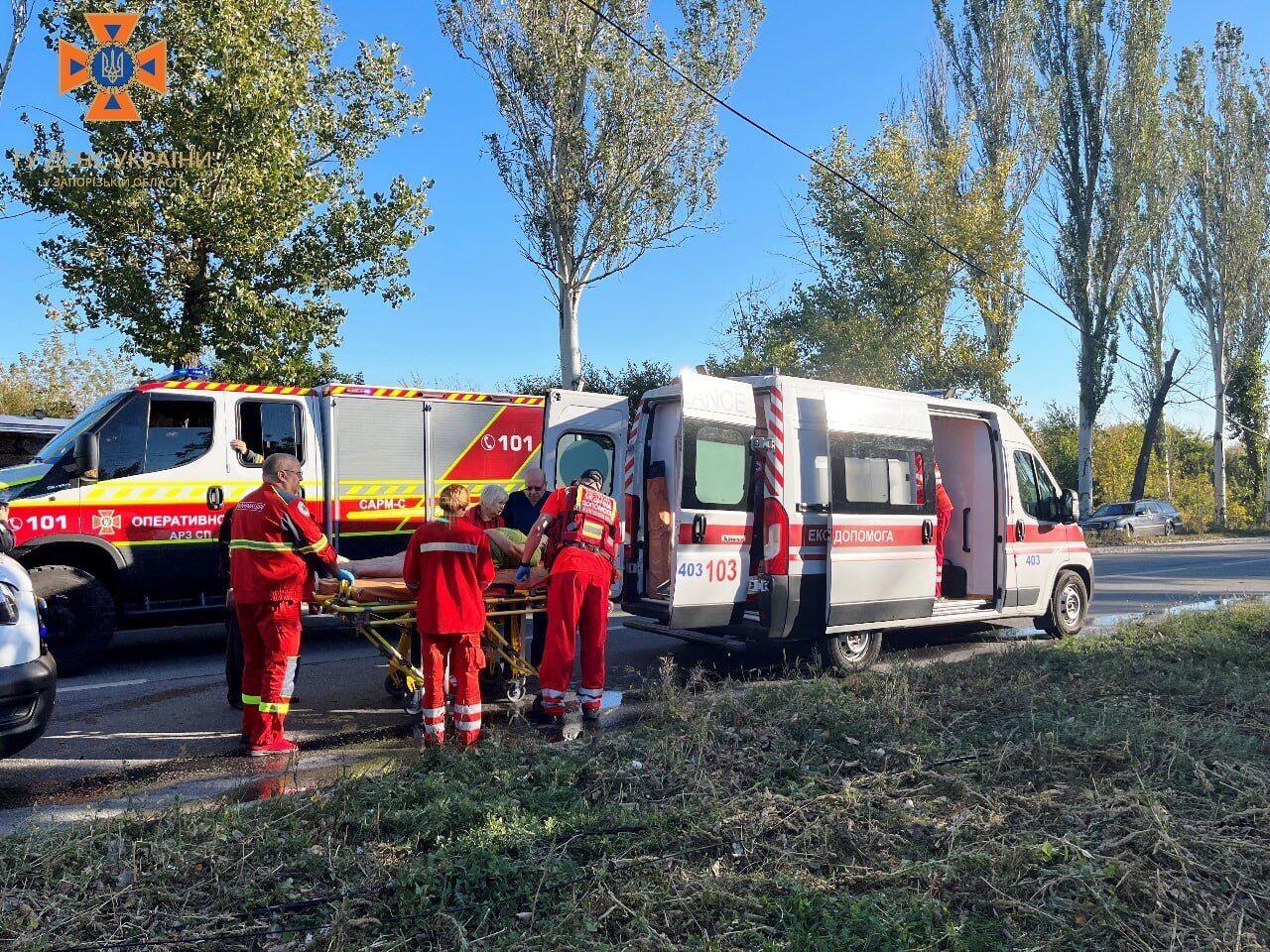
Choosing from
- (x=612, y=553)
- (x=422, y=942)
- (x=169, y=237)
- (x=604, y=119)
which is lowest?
(x=422, y=942)

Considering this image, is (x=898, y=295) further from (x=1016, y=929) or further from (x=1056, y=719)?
(x=1016, y=929)

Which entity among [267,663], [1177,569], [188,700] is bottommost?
[1177,569]

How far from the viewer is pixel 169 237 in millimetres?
13555

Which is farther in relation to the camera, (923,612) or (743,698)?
(923,612)

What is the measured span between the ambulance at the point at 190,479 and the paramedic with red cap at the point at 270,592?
10.1ft

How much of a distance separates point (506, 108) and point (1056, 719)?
18.1 meters

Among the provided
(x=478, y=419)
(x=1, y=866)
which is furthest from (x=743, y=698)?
(x=478, y=419)

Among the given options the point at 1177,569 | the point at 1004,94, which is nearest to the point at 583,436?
the point at 1177,569

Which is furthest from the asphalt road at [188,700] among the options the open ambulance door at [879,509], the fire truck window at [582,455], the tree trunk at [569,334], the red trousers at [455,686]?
the tree trunk at [569,334]

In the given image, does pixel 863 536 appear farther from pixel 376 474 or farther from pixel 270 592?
pixel 376 474

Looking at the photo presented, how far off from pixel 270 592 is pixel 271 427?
3.94m

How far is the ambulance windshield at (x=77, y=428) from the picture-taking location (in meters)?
8.27

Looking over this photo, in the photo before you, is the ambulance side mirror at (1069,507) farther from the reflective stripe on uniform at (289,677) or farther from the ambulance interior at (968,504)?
the reflective stripe on uniform at (289,677)

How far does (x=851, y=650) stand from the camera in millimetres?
8148
